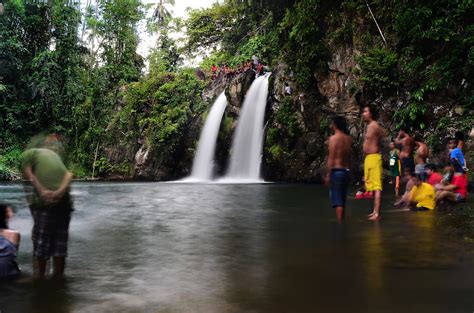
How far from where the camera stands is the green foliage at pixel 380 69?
16234 mm

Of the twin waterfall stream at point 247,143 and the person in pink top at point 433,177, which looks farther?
the twin waterfall stream at point 247,143

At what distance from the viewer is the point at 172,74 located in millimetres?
32031

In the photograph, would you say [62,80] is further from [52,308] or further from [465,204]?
[52,308]

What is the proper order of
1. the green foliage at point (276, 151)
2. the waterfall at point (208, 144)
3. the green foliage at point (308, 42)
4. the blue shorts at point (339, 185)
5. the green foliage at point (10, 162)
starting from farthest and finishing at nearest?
the green foliage at point (10, 162) < the waterfall at point (208, 144) < the green foliage at point (276, 151) < the green foliage at point (308, 42) < the blue shorts at point (339, 185)

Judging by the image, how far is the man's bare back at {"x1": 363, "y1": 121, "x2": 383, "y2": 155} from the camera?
7.84 metres

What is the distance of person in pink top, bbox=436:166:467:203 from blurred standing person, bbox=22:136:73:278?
23.1 feet

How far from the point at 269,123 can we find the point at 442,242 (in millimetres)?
16579

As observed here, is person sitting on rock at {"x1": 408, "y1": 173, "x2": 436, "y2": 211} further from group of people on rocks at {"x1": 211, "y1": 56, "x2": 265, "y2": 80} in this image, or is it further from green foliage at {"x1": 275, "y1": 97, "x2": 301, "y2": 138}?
group of people on rocks at {"x1": 211, "y1": 56, "x2": 265, "y2": 80}

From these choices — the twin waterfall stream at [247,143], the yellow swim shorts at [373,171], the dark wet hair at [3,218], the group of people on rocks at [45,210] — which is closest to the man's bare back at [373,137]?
the yellow swim shorts at [373,171]

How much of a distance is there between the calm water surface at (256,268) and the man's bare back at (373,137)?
47.5 inches

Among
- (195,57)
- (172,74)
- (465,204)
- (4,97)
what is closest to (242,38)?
(172,74)

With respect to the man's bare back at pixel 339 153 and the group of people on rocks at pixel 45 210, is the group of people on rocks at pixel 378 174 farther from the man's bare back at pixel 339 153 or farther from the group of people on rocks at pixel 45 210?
the group of people on rocks at pixel 45 210

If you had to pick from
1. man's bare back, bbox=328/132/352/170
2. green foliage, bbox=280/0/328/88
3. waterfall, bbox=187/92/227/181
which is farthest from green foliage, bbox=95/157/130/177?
man's bare back, bbox=328/132/352/170

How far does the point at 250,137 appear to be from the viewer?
2231 centimetres
